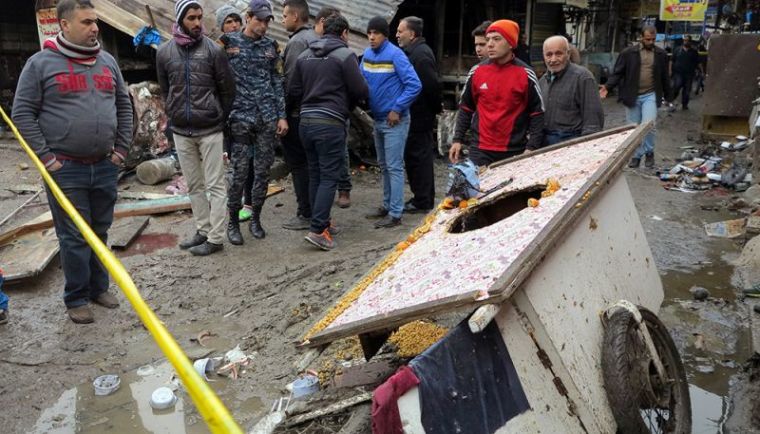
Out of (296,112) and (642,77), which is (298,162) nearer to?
(296,112)

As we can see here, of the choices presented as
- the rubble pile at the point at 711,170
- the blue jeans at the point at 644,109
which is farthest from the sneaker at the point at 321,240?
the blue jeans at the point at 644,109

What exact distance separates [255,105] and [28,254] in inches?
93.5

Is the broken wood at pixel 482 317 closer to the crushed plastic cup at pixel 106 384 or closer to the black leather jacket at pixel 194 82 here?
the crushed plastic cup at pixel 106 384

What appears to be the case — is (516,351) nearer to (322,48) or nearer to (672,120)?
(322,48)

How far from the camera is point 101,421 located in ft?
10.6

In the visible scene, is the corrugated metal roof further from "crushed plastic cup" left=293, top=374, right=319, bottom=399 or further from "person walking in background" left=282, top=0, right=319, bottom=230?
"crushed plastic cup" left=293, top=374, right=319, bottom=399

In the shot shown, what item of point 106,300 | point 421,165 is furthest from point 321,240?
point 106,300

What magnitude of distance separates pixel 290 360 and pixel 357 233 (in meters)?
2.42

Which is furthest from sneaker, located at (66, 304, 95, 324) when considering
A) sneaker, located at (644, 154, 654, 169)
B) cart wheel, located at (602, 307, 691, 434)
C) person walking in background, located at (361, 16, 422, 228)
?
sneaker, located at (644, 154, 654, 169)

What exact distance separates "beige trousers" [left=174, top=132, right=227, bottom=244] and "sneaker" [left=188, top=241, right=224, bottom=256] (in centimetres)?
4

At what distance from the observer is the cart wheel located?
2.49 meters

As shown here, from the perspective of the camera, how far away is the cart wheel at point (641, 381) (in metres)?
2.49

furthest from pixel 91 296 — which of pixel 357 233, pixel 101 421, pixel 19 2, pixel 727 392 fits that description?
pixel 19 2

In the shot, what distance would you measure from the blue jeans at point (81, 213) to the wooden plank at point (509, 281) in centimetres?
226
